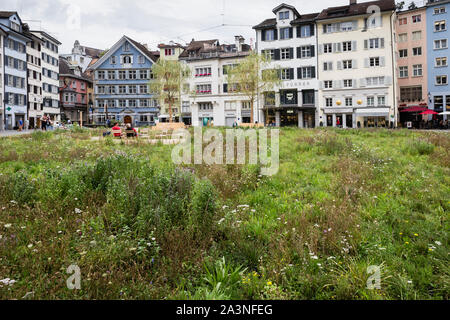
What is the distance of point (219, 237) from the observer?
543 cm

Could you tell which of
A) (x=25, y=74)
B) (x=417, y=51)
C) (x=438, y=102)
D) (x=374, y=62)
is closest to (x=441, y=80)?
(x=438, y=102)

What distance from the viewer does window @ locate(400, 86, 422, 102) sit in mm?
55406

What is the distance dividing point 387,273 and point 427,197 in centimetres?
384

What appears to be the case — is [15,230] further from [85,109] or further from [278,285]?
[85,109]

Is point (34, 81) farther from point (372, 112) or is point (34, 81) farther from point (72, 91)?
point (372, 112)

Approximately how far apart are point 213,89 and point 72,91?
37404 millimetres

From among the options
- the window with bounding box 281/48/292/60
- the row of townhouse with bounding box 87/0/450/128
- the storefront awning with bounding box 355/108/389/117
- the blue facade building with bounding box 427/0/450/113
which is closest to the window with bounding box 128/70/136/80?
the row of townhouse with bounding box 87/0/450/128

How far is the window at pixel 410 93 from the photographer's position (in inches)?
2181

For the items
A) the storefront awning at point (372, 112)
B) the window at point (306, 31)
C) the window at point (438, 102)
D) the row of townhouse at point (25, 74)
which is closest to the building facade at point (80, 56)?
the row of townhouse at point (25, 74)

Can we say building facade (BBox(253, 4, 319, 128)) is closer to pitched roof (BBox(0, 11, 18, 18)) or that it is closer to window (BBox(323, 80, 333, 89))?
window (BBox(323, 80, 333, 89))

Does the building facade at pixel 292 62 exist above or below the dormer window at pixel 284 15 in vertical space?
below

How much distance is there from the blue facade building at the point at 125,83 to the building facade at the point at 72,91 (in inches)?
324

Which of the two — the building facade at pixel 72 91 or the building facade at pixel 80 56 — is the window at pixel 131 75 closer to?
the building facade at pixel 72 91

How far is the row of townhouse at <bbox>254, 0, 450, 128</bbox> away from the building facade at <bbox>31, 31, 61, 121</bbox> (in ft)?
147
